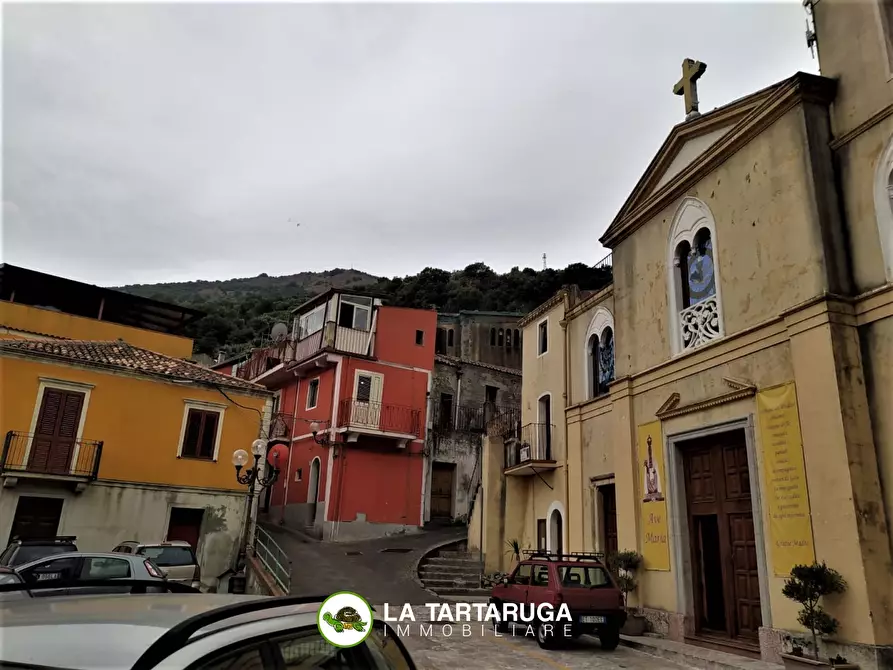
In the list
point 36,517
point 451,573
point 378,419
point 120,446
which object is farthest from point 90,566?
point 378,419

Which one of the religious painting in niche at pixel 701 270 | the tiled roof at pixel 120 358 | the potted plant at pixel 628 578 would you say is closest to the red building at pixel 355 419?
the tiled roof at pixel 120 358

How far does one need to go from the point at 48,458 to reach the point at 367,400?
39.9 feet

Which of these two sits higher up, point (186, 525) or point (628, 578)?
point (186, 525)

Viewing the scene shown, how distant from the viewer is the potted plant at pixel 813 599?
28.7 feet

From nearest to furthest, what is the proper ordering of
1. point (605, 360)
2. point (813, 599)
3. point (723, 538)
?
point (813, 599), point (723, 538), point (605, 360)

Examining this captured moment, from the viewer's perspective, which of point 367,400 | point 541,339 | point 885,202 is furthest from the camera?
point 367,400

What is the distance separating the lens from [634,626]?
12.6m

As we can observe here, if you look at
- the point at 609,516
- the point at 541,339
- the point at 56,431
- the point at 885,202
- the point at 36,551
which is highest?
the point at 541,339

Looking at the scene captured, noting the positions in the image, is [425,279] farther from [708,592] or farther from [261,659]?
[261,659]

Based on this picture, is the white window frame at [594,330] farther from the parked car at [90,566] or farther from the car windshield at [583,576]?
the parked car at [90,566]

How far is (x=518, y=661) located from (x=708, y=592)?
440 cm

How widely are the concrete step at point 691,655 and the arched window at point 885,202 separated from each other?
6.15m

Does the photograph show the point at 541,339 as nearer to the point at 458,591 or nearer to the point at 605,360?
the point at 605,360

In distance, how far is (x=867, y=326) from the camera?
9.75 m
